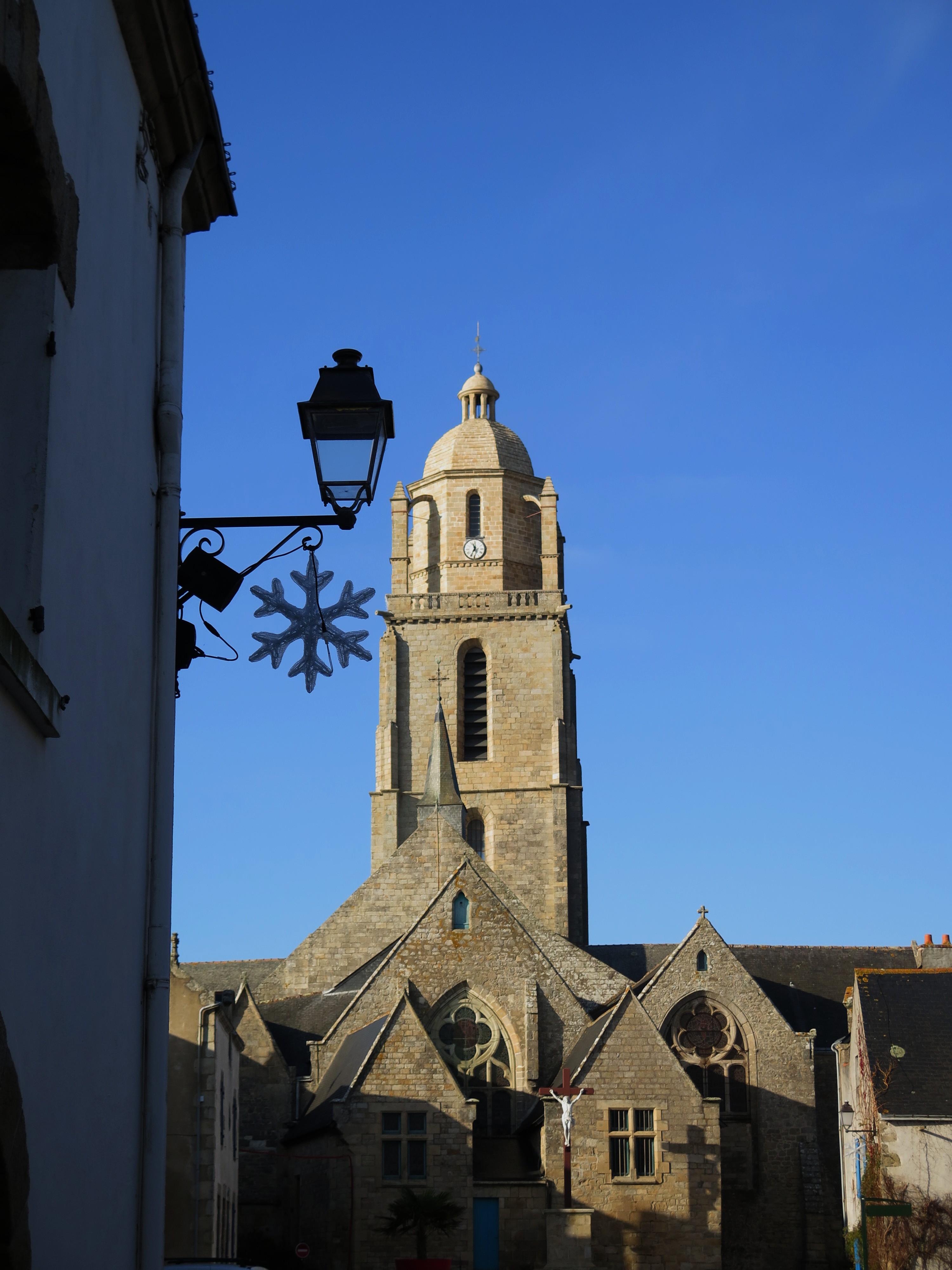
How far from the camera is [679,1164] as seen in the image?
29500 mm

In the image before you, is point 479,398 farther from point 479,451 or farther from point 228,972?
point 228,972

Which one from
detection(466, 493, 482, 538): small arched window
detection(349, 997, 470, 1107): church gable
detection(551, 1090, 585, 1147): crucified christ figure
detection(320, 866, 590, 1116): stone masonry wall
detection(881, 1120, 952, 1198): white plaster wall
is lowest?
detection(881, 1120, 952, 1198): white plaster wall

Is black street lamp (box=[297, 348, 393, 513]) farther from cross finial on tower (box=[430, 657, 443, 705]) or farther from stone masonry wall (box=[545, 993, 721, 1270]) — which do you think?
cross finial on tower (box=[430, 657, 443, 705])

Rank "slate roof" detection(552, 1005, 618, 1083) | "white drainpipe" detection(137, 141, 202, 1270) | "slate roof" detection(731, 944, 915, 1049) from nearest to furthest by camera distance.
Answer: "white drainpipe" detection(137, 141, 202, 1270), "slate roof" detection(552, 1005, 618, 1083), "slate roof" detection(731, 944, 915, 1049)

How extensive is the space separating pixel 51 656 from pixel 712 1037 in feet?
104

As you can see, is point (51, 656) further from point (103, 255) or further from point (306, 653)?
point (306, 653)

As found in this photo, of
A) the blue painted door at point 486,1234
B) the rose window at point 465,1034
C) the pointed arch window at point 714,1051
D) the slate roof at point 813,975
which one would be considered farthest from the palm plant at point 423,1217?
the slate roof at point 813,975

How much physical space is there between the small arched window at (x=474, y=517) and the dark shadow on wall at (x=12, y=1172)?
48171 millimetres

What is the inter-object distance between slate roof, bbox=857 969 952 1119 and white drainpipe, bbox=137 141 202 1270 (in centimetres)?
2305

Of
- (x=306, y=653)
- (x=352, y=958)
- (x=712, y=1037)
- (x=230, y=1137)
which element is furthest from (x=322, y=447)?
(x=352, y=958)

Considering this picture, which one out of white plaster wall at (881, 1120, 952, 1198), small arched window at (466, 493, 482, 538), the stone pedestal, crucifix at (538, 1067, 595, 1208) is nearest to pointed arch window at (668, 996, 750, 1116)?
crucifix at (538, 1067, 595, 1208)

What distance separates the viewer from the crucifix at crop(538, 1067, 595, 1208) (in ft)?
95.4

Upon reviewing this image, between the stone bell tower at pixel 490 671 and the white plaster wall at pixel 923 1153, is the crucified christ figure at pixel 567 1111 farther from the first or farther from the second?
the stone bell tower at pixel 490 671

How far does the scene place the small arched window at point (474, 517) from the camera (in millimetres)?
52750
